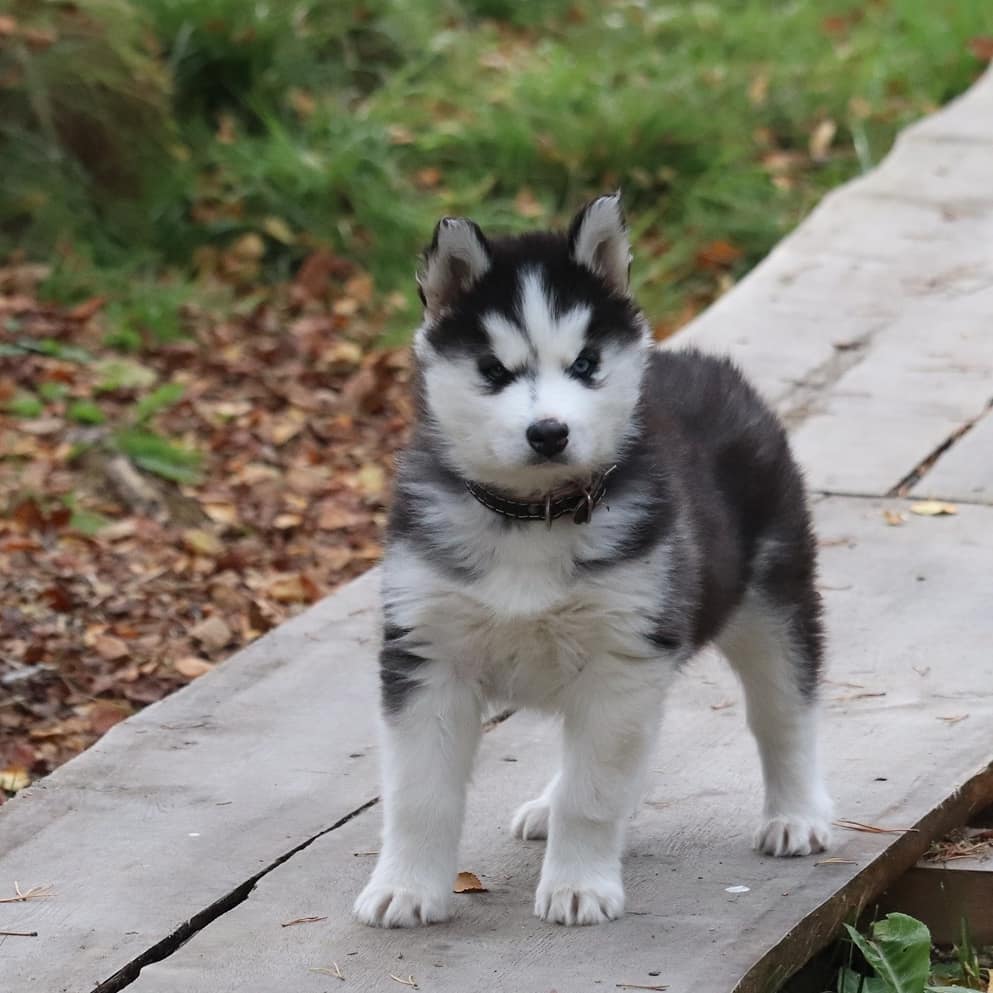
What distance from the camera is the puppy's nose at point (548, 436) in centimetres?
354

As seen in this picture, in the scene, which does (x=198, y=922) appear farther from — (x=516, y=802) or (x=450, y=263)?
(x=450, y=263)

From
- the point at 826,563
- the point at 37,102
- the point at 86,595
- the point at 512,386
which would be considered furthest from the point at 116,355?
the point at 512,386

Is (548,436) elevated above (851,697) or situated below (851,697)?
above

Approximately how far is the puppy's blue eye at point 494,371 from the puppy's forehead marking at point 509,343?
0.05 feet

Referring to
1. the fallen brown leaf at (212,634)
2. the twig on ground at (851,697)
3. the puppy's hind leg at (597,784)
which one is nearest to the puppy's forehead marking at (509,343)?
the puppy's hind leg at (597,784)

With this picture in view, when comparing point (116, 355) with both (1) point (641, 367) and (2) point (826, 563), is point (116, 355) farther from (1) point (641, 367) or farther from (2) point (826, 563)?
(1) point (641, 367)

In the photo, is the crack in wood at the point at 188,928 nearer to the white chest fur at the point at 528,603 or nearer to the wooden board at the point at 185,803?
the wooden board at the point at 185,803

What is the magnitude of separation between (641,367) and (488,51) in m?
9.22

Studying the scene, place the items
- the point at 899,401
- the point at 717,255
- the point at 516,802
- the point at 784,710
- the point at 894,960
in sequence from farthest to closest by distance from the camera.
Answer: the point at 717,255, the point at 899,401, the point at 516,802, the point at 784,710, the point at 894,960

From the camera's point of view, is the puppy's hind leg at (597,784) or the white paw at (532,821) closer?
the puppy's hind leg at (597,784)

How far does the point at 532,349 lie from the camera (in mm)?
3619

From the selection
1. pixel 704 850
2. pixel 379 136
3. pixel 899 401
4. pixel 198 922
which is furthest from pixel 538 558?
pixel 379 136

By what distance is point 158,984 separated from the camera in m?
3.76

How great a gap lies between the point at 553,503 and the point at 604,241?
54 cm
